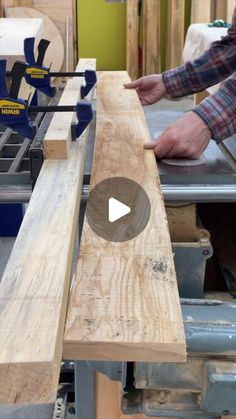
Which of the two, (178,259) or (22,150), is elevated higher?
(22,150)

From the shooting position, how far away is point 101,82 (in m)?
2.07

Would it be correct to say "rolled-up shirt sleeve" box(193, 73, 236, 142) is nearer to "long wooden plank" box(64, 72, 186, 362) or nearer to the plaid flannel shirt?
the plaid flannel shirt

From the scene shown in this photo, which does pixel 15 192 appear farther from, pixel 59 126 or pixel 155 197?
pixel 155 197

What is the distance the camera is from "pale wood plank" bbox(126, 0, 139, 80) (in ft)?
17.6

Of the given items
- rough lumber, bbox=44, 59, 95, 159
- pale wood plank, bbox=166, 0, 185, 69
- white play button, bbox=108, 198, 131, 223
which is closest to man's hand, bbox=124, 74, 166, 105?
rough lumber, bbox=44, 59, 95, 159

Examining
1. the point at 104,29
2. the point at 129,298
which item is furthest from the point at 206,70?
the point at 104,29

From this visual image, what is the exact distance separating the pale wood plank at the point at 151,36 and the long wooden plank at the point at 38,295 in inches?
181

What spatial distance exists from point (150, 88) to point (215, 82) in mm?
253

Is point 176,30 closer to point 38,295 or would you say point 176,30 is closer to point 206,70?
point 206,70

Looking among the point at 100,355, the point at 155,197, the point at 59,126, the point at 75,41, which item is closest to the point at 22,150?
the point at 59,126

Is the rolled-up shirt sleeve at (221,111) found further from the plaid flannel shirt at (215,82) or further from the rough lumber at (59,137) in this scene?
the rough lumber at (59,137)

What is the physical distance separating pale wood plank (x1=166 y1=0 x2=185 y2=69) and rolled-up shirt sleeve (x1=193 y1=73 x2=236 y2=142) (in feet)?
14.0

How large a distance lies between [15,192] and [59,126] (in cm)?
20

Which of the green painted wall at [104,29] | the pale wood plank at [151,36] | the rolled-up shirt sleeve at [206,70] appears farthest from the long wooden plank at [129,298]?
the green painted wall at [104,29]
